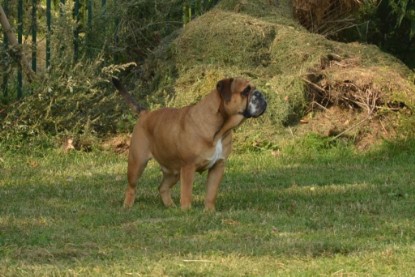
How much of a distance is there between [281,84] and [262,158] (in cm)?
116

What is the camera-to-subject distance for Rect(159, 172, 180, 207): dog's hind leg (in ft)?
33.3

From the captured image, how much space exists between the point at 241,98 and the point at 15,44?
508 cm

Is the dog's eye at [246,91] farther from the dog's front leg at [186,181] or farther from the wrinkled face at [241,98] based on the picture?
the dog's front leg at [186,181]

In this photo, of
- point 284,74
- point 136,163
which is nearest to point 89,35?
point 284,74

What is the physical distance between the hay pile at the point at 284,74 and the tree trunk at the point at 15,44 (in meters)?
1.53

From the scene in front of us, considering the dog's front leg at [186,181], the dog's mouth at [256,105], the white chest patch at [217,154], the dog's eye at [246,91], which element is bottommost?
the dog's front leg at [186,181]

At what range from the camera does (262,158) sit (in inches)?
512

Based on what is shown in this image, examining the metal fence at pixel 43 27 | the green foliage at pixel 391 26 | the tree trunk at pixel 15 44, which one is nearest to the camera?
the tree trunk at pixel 15 44

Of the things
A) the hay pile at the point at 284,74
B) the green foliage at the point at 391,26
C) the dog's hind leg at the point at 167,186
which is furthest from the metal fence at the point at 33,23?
the dog's hind leg at the point at 167,186

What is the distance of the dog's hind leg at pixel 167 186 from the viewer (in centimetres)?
1016

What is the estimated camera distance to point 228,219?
29.6ft

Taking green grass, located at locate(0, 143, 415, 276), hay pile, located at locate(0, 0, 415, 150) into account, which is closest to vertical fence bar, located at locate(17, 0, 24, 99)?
hay pile, located at locate(0, 0, 415, 150)

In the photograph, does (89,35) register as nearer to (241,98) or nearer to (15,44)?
(15,44)

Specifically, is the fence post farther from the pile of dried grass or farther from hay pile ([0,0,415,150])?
the pile of dried grass
